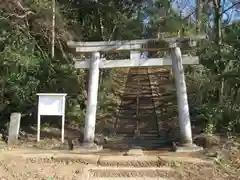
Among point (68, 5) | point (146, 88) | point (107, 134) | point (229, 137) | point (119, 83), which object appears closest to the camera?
point (229, 137)

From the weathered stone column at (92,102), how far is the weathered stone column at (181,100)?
2.05 metres

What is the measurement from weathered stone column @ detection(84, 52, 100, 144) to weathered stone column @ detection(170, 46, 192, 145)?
2047 mm

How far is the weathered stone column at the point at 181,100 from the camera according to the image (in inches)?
334

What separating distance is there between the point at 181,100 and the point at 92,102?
7.57 feet

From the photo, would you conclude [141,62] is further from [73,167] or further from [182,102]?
[73,167]

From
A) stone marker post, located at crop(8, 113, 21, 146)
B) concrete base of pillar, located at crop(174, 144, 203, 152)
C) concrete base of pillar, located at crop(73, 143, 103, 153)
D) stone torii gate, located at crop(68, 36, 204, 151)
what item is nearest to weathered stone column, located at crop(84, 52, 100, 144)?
stone torii gate, located at crop(68, 36, 204, 151)

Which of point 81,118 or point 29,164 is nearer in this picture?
point 29,164

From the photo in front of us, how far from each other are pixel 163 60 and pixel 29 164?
4277 millimetres

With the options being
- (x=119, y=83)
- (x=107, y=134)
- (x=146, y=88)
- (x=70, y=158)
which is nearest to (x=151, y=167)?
(x=70, y=158)

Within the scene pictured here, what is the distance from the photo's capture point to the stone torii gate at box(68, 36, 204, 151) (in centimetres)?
864

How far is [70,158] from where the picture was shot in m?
7.12

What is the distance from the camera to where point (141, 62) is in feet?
29.4

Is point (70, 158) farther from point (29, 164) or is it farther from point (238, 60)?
point (238, 60)

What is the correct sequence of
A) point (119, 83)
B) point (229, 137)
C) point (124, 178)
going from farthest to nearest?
point (119, 83) < point (229, 137) < point (124, 178)
